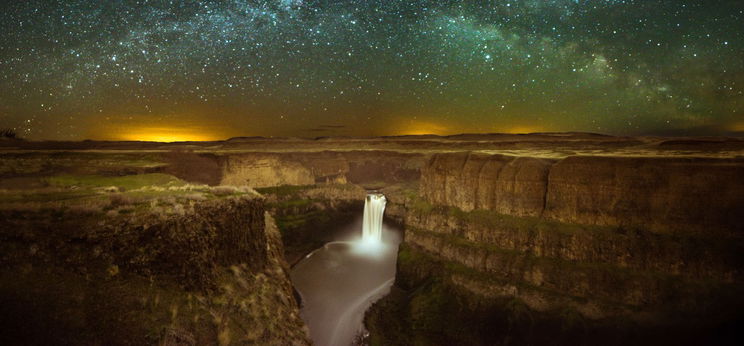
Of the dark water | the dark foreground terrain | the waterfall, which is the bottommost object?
the dark water

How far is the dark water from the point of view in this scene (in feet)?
79.7

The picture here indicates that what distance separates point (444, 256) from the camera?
25.7 metres

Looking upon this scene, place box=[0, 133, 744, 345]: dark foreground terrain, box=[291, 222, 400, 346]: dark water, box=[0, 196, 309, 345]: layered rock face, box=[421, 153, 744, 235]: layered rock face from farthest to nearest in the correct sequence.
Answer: box=[291, 222, 400, 346]: dark water, box=[421, 153, 744, 235]: layered rock face, box=[0, 133, 744, 345]: dark foreground terrain, box=[0, 196, 309, 345]: layered rock face

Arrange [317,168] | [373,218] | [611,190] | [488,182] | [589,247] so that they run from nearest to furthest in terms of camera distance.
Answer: [589,247] → [611,190] → [488,182] → [373,218] → [317,168]

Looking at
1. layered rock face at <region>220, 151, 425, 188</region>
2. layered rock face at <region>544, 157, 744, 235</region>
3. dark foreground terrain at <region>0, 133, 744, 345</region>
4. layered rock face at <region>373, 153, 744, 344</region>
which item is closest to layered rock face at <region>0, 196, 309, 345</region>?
dark foreground terrain at <region>0, 133, 744, 345</region>

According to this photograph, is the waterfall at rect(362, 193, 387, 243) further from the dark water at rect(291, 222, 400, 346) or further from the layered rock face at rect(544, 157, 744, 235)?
the layered rock face at rect(544, 157, 744, 235)

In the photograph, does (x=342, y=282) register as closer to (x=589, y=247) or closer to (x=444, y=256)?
(x=444, y=256)

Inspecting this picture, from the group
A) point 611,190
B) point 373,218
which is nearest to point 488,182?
point 611,190

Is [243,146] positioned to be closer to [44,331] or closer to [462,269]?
[462,269]

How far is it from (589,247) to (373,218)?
1173 inches

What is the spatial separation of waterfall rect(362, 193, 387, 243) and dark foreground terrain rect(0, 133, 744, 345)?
35.9ft

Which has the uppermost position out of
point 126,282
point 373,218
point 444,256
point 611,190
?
point 611,190

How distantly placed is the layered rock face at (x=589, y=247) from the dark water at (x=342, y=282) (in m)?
3.92

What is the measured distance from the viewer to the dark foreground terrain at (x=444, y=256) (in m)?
7.57
